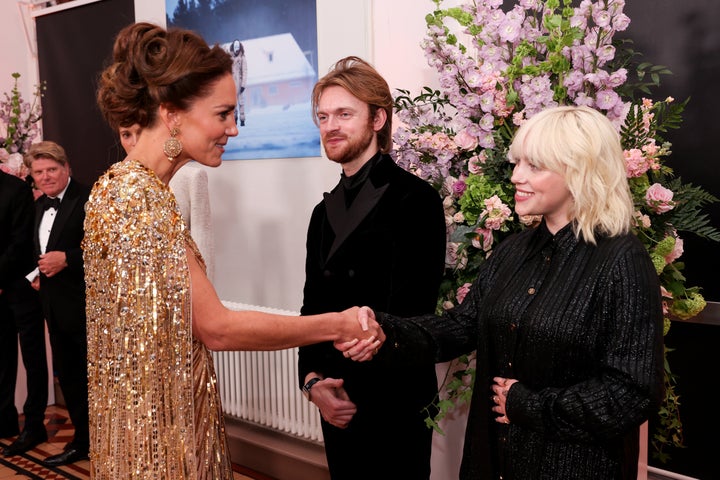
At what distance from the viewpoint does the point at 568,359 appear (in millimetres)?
1632

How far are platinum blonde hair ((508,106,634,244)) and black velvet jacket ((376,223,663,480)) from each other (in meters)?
0.05

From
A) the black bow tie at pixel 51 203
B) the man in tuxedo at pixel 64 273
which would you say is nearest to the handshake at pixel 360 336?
the man in tuxedo at pixel 64 273

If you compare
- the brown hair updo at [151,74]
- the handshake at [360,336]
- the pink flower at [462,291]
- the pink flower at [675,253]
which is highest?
the brown hair updo at [151,74]

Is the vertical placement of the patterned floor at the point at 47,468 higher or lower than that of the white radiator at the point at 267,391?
lower

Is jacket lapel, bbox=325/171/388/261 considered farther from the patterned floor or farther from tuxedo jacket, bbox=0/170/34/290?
tuxedo jacket, bbox=0/170/34/290

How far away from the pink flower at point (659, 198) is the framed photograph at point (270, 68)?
78.8 inches

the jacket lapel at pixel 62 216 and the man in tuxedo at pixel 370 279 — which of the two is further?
the jacket lapel at pixel 62 216

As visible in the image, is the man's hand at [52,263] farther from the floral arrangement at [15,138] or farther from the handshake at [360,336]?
the handshake at [360,336]

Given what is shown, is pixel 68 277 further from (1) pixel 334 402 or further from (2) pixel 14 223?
(1) pixel 334 402

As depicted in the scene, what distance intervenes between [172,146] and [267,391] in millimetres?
2357

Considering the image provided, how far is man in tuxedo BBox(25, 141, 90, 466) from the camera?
4109 mm

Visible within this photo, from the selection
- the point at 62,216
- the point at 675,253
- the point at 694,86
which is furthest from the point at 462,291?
the point at 62,216

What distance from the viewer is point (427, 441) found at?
7.70ft

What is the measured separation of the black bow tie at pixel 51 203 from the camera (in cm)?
428
